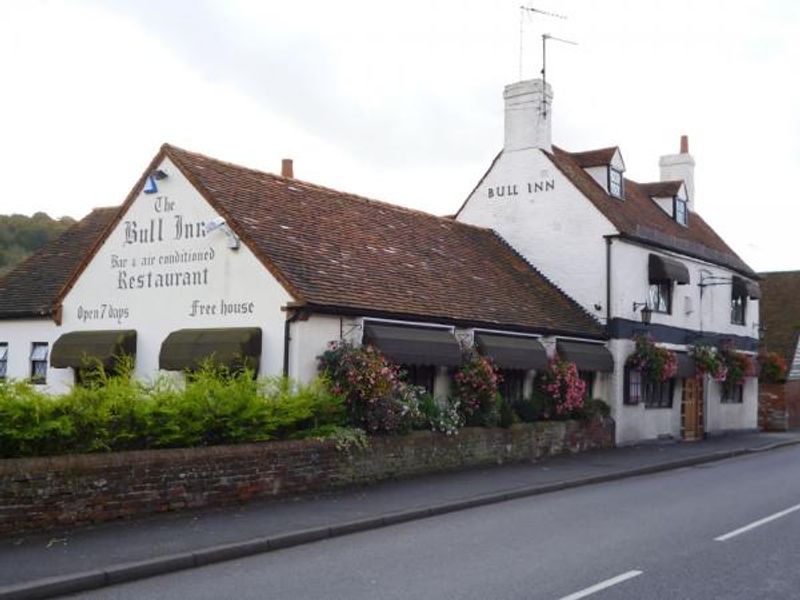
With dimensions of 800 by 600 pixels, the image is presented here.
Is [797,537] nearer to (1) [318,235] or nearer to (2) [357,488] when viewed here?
(2) [357,488]

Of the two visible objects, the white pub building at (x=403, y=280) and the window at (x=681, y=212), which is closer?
the white pub building at (x=403, y=280)

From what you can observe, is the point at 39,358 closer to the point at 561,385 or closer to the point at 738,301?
the point at 561,385

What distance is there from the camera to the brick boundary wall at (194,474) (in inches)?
404

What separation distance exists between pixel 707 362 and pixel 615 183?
6.13m

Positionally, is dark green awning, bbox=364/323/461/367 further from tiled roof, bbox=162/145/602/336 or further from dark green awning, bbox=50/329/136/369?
dark green awning, bbox=50/329/136/369

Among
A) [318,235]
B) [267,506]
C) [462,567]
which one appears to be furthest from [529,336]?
[462,567]

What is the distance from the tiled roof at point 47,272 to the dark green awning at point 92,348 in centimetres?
192

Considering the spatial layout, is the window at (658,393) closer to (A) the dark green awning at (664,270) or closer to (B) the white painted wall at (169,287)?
(A) the dark green awning at (664,270)

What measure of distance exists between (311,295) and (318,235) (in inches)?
122

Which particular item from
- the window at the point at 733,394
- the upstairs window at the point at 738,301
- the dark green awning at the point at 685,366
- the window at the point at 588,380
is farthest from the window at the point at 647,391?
the upstairs window at the point at 738,301

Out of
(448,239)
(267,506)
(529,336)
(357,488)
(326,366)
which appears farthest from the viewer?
(448,239)

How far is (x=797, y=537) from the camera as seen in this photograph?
1094 centimetres

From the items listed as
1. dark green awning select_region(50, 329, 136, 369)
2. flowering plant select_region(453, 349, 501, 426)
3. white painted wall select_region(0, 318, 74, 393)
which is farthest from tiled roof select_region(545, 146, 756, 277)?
white painted wall select_region(0, 318, 74, 393)

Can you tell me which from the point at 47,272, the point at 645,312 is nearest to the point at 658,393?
the point at 645,312
